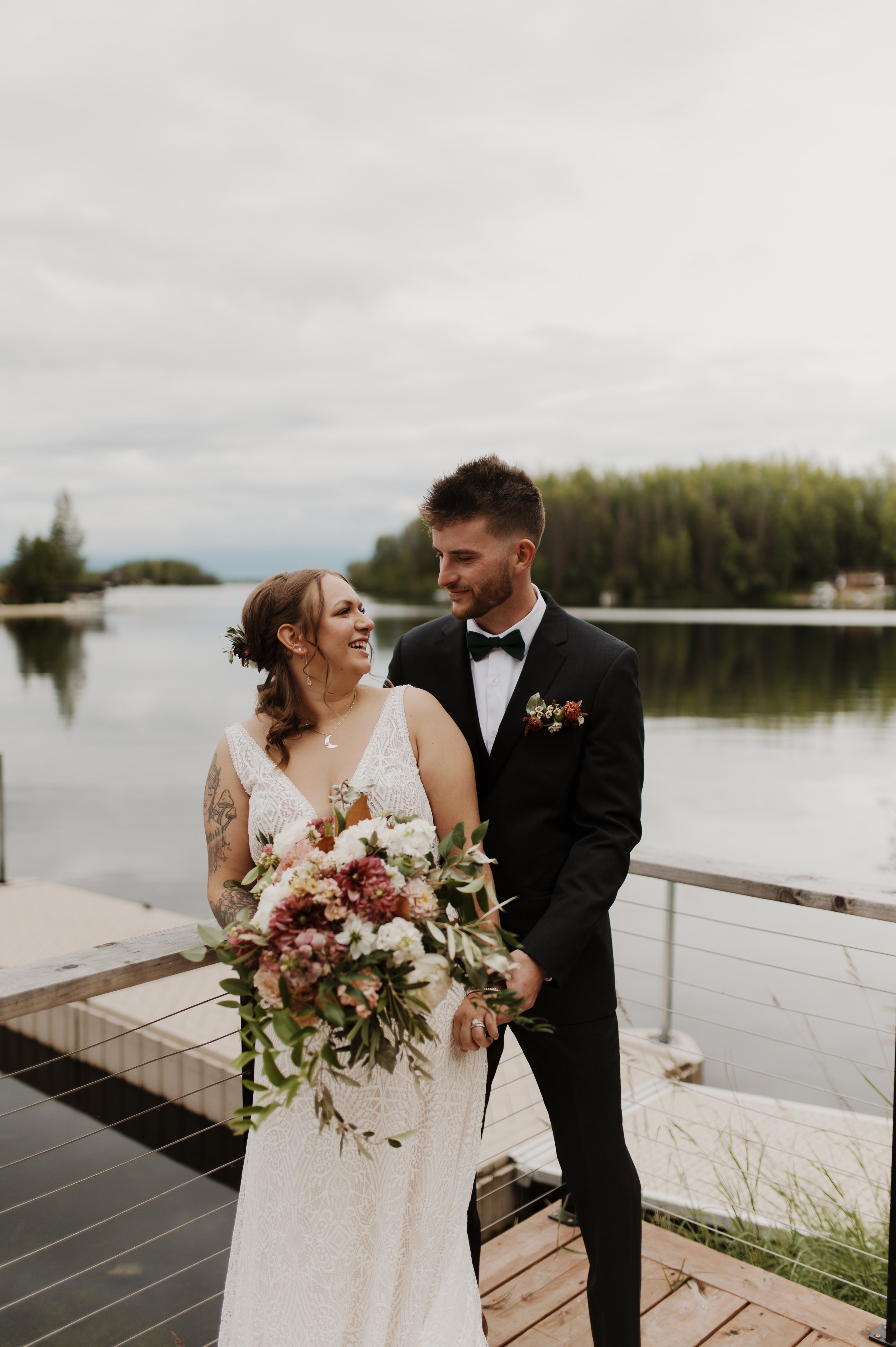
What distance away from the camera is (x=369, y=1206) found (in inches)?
70.8

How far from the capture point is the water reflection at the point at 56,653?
67.3 metres

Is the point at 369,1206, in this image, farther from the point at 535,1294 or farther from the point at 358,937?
the point at 535,1294

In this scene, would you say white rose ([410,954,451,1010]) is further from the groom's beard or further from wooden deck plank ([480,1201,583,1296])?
wooden deck plank ([480,1201,583,1296])

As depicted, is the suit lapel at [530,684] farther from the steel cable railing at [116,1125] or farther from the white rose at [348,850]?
the steel cable railing at [116,1125]

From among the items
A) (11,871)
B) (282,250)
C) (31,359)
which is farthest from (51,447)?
(11,871)

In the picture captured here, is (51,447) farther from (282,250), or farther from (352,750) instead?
(352,750)

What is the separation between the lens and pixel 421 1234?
6.08ft

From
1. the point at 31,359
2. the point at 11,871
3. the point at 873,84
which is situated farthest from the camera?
the point at 31,359

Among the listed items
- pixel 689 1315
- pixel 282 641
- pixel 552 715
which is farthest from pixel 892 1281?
pixel 282 641

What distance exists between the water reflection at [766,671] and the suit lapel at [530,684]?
42622mm

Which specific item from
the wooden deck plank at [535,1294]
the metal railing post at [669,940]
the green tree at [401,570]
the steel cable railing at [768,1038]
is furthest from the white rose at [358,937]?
the green tree at [401,570]

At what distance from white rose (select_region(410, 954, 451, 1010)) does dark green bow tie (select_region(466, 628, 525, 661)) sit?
0.81 meters

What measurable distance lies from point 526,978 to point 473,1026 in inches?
5.5

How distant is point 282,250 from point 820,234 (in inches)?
1319
